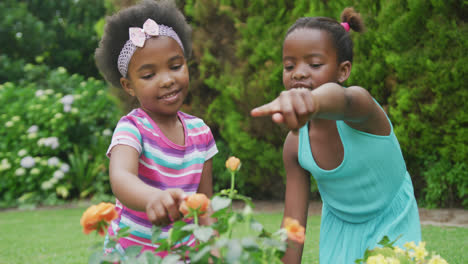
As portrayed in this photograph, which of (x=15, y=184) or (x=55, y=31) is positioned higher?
(x=55, y=31)

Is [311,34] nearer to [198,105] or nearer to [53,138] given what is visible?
[198,105]

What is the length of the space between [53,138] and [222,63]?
11.0ft

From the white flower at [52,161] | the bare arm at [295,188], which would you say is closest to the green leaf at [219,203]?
the bare arm at [295,188]

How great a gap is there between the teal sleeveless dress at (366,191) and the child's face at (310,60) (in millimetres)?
258

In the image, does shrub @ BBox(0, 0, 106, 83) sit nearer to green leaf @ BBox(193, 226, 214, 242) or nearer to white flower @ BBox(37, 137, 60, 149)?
white flower @ BBox(37, 137, 60, 149)

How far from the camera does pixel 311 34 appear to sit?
1.90 m

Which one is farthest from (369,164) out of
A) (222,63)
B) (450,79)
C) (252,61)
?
(222,63)

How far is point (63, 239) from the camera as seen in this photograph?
5.07 metres

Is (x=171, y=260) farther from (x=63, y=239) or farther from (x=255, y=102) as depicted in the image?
(x=255, y=102)

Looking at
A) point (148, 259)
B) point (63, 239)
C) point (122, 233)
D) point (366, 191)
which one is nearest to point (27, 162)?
point (63, 239)

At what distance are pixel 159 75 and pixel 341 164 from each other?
0.88 meters

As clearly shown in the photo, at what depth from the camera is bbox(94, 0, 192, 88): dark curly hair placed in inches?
79.2

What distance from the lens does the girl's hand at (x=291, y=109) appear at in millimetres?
1036

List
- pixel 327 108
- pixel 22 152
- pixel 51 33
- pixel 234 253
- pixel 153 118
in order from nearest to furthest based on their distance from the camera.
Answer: pixel 234 253 → pixel 327 108 → pixel 153 118 → pixel 22 152 → pixel 51 33
